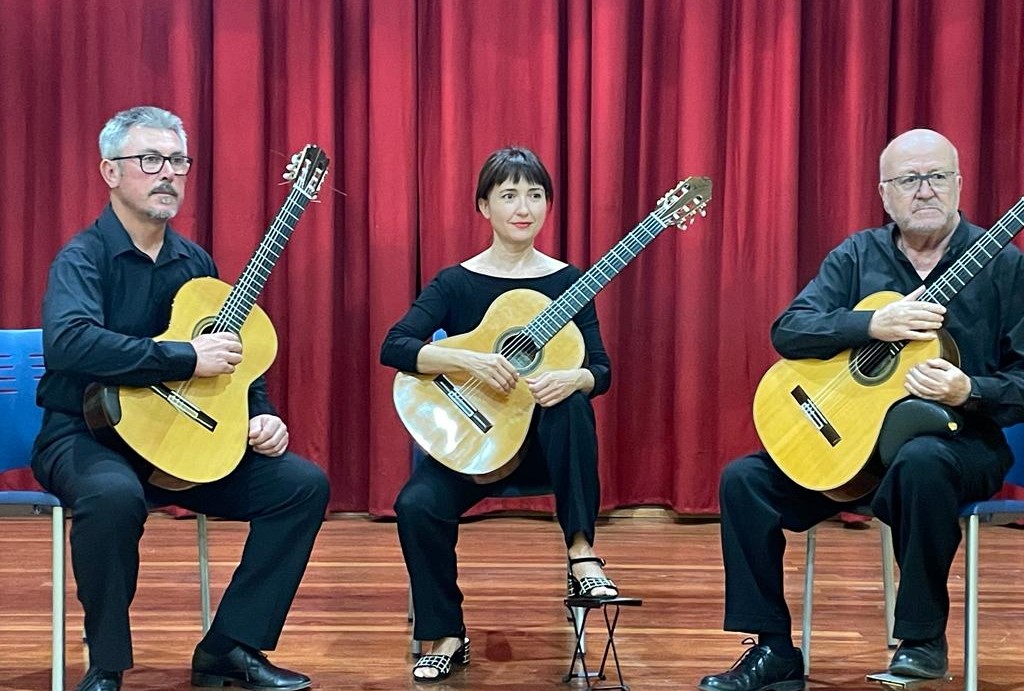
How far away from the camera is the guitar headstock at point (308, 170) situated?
3.03 metres

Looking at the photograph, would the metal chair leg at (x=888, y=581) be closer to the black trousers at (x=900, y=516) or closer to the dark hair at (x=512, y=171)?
the black trousers at (x=900, y=516)

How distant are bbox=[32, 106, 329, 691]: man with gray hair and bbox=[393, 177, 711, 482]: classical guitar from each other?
315 millimetres

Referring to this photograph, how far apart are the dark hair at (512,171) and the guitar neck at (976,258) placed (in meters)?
1.05

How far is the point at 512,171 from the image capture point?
3316 millimetres

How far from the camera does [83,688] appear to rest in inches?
106

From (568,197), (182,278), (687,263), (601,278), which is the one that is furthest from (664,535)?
(182,278)

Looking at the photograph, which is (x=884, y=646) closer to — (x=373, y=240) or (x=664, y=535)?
(x=664, y=535)

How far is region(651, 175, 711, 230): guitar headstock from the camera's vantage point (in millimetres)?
3184

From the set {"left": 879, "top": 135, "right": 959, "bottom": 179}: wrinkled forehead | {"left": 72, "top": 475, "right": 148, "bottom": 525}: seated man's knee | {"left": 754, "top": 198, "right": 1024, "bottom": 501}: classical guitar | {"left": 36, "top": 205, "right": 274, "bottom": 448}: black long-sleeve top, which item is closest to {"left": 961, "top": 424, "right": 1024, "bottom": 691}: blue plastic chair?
{"left": 754, "top": 198, "right": 1024, "bottom": 501}: classical guitar

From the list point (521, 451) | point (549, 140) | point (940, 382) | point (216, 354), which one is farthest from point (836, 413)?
point (549, 140)

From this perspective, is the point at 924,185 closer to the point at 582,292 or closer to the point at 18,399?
the point at 582,292

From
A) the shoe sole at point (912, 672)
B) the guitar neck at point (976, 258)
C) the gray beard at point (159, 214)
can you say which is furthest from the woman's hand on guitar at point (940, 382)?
the gray beard at point (159, 214)

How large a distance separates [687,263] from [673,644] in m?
2.01

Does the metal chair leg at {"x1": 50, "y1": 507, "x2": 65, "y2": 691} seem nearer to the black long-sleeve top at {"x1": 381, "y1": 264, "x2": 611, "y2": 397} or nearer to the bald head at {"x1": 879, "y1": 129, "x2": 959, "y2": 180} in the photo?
the black long-sleeve top at {"x1": 381, "y1": 264, "x2": 611, "y2": 397}
